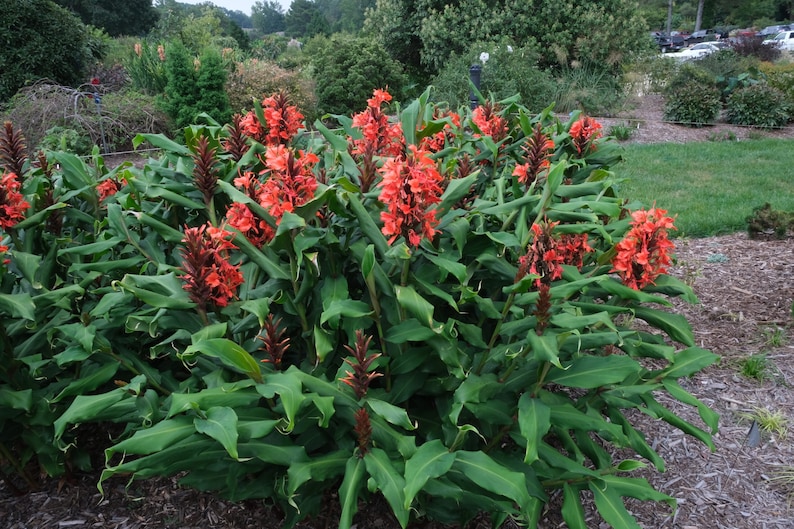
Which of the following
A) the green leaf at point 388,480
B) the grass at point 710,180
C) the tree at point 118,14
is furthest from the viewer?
the tree at point 118,14

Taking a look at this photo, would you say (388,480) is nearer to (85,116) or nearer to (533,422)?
(533,422)

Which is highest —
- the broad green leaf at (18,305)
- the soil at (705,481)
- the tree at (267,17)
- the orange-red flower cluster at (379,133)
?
the tree at (267,17)

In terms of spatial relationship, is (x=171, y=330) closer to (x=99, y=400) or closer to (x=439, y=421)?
(x=99, y=400)

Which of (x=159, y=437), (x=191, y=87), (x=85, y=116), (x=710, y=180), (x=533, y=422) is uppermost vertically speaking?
(x=191, y=87)

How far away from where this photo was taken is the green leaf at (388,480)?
1.57 meters

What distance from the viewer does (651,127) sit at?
10.8 metres

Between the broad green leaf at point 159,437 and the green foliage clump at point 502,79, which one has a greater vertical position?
the green foliage clump at point 502,79

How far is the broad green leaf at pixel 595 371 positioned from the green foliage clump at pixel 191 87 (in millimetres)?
8167

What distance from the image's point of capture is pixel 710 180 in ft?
23.6

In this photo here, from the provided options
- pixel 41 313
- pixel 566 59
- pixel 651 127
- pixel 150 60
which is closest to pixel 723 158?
pixel 651 127

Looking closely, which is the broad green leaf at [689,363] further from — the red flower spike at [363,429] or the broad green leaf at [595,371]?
the red flower spike at [363,429]

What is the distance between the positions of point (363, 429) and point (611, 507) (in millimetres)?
820

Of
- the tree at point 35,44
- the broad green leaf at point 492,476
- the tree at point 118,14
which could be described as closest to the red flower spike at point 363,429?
the broad green leaf at point 492,476

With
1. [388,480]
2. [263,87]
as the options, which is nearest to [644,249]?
[388,480]
